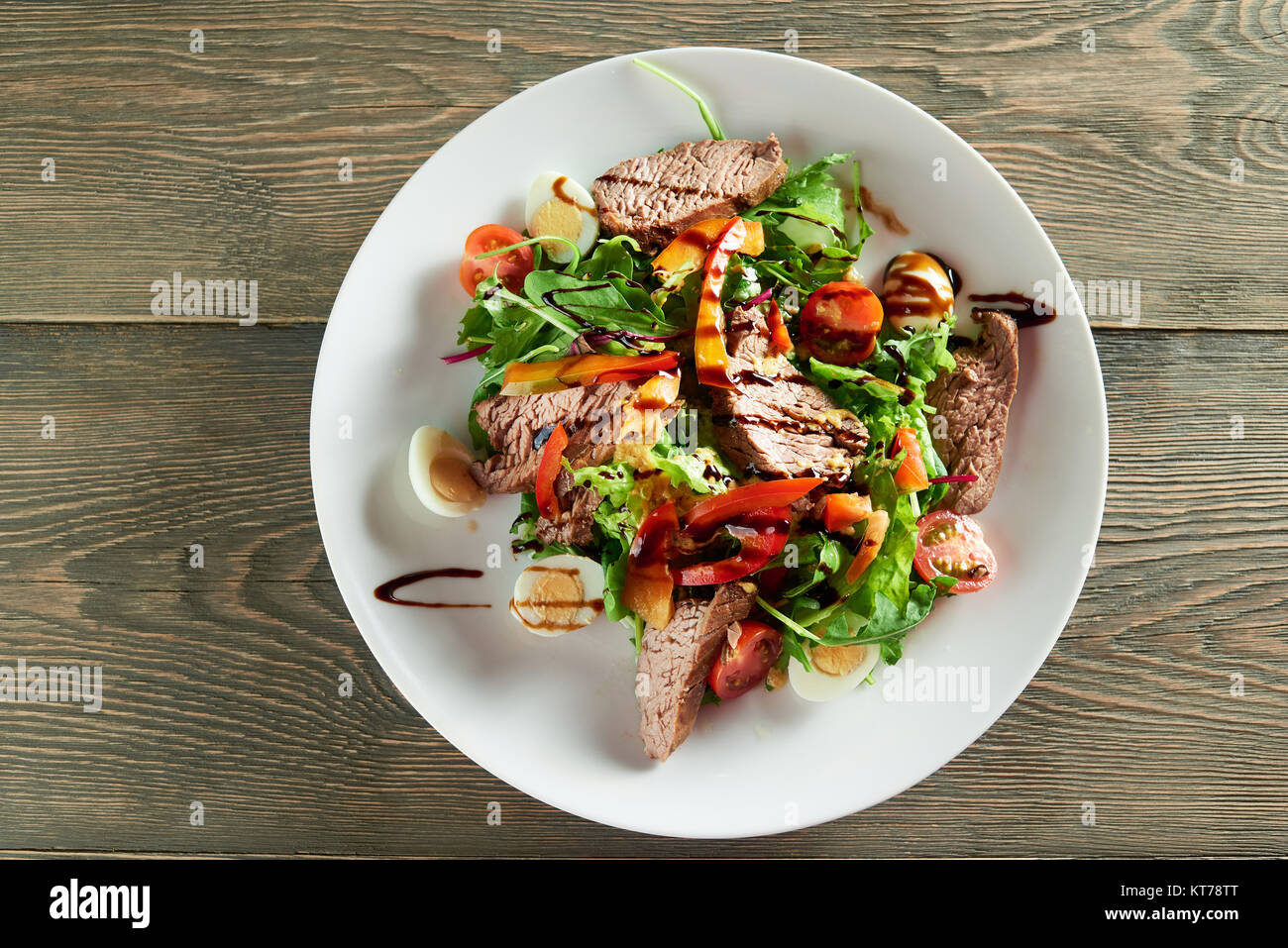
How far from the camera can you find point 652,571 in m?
2.16

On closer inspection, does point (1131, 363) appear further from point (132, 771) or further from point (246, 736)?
point (132, 771)

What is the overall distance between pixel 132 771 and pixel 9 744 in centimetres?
48

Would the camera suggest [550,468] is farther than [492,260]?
No

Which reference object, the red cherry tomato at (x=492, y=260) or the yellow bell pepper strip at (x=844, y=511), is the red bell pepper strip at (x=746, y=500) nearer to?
the yellow bell pepper strip at (x=844, y=511)

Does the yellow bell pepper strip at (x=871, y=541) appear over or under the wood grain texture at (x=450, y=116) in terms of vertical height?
under

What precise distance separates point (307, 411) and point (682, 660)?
63.7 inches

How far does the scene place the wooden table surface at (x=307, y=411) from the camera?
2676mm

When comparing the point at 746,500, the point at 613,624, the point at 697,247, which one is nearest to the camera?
the point at 746,500

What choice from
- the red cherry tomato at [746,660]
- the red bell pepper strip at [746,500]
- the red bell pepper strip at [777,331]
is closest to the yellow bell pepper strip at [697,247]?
the red bell pepper strip at [777,331]

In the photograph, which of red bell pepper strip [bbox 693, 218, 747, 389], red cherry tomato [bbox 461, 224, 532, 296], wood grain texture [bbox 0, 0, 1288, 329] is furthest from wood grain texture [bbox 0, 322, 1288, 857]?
red bell pepper strip [bbox 693, 218, 747, 389]

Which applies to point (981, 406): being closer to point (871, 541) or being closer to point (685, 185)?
point (871, 541)

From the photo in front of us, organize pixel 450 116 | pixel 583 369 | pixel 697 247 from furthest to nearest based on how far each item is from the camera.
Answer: pixel 450 116
pixel 697 247
pixel 583 369

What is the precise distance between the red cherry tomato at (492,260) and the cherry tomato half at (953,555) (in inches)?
60.3

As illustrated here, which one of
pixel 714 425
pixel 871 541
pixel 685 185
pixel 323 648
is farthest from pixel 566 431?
pixel 323 648
